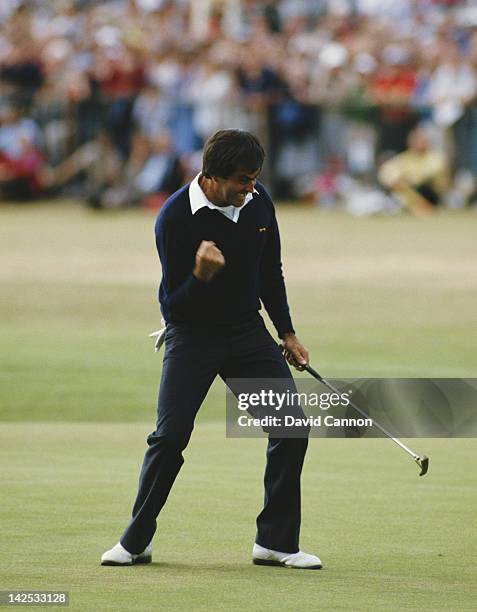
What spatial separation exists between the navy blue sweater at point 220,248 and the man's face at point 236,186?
101 millimetres

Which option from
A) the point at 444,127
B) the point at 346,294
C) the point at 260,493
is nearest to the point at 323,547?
the point at 260,493

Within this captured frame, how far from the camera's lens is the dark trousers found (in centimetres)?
630

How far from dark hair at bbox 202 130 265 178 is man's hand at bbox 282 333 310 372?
890 millimetres

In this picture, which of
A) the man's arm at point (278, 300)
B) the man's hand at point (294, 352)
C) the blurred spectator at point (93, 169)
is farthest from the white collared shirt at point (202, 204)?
the blurred spectator at point (93, 169)

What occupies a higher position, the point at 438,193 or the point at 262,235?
the point at 438,193

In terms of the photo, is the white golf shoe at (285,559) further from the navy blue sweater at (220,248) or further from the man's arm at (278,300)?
the navy blue sweater at (220,248)

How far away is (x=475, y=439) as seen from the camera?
1021cm

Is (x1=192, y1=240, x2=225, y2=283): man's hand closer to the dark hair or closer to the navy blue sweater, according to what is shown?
the navy blue sweater

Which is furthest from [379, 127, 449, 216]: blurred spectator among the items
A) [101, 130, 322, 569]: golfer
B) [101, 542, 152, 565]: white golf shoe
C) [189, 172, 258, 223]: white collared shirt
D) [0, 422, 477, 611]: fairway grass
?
[101, 542, 152, 565]: white golf shoe

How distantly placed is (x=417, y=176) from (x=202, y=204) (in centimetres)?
1835

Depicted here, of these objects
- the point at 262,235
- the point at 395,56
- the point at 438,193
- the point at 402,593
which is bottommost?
the point at 402,593

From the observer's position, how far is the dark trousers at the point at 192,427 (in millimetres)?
6305

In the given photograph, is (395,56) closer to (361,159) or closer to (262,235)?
(361,159)

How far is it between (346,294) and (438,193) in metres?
7.09
